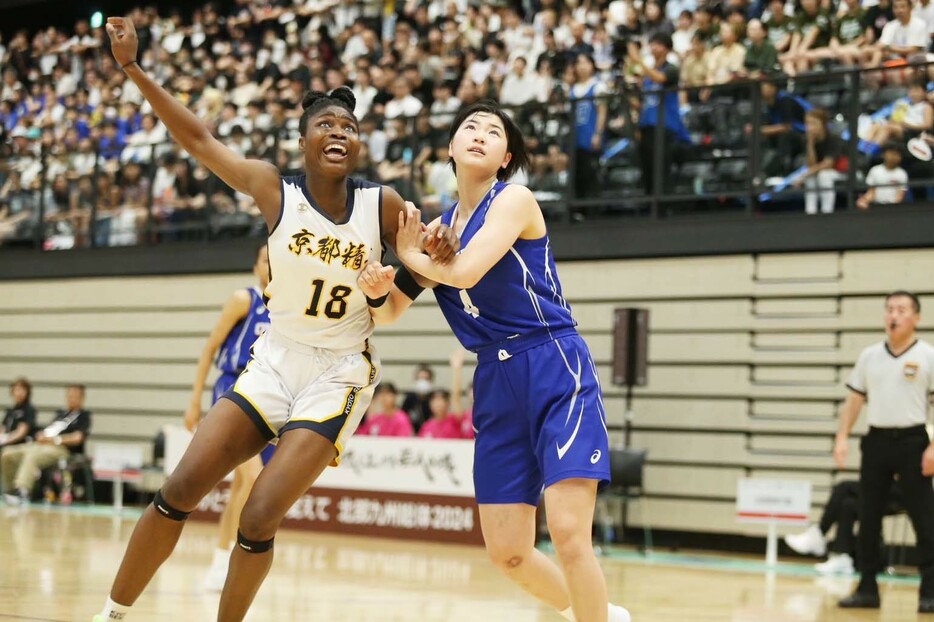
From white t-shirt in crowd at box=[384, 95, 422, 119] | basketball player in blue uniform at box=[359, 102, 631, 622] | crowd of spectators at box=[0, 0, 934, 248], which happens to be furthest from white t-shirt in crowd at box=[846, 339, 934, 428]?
white t-shirt in crowd at box=[384, 95, 422, 119]

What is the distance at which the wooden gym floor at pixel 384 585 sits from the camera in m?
7.24

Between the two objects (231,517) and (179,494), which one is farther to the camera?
(231,517)

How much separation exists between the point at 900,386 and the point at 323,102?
504cm

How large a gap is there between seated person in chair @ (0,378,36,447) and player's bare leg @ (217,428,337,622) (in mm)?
13156

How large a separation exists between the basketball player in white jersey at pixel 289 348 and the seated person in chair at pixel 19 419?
12.8m

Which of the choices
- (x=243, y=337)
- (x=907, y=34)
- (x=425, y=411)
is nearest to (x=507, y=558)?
(x=243, y=337)

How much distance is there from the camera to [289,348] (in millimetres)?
5098

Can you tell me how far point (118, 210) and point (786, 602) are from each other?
39.5 ft

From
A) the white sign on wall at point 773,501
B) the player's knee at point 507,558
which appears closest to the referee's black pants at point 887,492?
the white sign on wall at point 773,501

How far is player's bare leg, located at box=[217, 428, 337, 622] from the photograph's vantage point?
4.74 meters

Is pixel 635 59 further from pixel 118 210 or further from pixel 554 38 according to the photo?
pixel 118 210

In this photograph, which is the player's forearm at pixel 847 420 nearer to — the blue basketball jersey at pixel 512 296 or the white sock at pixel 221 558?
the white sock at pixel 221 558

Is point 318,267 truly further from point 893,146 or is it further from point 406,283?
point 893,146

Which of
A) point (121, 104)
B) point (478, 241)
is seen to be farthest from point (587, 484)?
point (121, 104)
